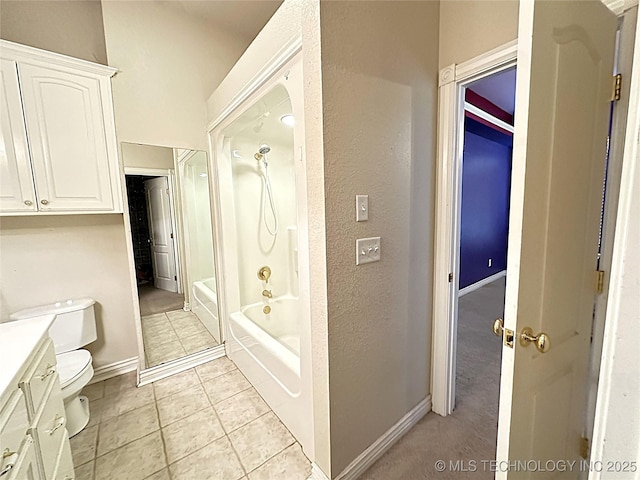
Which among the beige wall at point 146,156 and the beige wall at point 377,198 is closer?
the beige wall at point 377,198

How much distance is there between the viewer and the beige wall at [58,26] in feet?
5.60

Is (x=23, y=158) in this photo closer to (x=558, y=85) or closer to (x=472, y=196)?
(x=558, y=85)

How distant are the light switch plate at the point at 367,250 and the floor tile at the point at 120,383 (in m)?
2.13

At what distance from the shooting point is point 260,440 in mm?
1549

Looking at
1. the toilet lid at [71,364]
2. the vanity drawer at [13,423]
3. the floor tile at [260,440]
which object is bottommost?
the floor tile at [260,440]

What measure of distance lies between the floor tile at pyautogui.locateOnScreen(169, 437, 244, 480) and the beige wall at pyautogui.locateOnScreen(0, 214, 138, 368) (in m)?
1.25

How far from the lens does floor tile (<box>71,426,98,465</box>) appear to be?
144cm

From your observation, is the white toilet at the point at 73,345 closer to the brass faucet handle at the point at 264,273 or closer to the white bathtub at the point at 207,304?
the white bathtub at the point at 207,304

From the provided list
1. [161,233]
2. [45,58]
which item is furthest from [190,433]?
[45,58]

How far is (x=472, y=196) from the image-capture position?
13.4 ft

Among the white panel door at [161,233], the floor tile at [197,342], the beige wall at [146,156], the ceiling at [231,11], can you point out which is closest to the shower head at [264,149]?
the beige wall at [146,156]

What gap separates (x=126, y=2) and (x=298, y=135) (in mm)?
1899

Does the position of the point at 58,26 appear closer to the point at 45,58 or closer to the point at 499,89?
the point at 45,58

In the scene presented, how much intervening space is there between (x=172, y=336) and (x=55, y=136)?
1.70 meters
